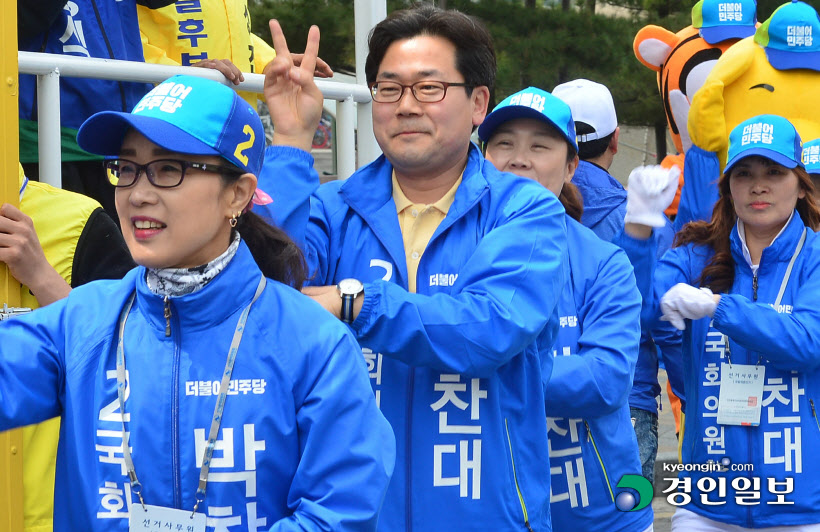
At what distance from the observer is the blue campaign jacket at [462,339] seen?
232cm

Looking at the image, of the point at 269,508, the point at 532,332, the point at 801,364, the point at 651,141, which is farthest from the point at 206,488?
the point at 651,141

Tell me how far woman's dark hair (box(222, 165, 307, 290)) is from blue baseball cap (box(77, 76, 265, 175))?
18cm

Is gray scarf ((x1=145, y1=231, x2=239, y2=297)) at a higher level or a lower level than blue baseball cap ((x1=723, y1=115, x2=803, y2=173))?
lower

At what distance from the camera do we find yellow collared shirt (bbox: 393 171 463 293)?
2.62m

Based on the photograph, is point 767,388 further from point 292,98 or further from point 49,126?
point 49,126

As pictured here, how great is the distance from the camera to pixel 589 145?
4.68 meters

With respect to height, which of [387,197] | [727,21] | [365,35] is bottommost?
[387,197]

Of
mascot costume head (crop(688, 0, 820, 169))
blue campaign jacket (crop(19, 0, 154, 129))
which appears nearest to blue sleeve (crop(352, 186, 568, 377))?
blue campaign jacket (crop(19, 0, 154, 129))

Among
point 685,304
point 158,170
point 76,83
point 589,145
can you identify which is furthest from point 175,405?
point 589,145

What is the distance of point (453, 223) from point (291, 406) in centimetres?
79

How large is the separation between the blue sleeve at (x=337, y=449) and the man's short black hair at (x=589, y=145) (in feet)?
9.66

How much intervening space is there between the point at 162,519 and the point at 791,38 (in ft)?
16.9

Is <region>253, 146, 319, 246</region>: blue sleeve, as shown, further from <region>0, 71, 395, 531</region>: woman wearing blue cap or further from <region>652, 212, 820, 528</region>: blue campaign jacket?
<region>652, 212, 820, 528</region>: blue campaign jacket

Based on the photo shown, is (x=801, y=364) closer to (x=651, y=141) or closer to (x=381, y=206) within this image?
(x=381, y=206)
